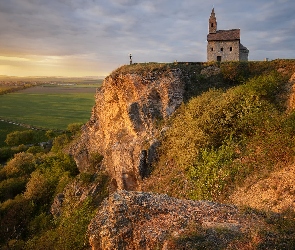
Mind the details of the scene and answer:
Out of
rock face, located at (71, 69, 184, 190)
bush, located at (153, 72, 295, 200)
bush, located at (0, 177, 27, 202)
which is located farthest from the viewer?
bush, located at (0, 177, 27, 202)

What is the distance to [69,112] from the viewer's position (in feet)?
334

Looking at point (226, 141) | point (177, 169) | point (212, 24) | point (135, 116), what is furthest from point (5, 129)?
point (226, 141)

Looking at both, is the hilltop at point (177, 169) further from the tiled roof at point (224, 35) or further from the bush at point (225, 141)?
the tiled roof at point (224, 35)

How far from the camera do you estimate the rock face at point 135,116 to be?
984 inches

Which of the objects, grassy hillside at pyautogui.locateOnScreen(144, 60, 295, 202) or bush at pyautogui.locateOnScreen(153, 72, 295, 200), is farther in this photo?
bush at pyautogui.locateOnScreen(153, 72, 295, 200)

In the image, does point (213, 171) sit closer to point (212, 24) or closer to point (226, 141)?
point (226, 141)

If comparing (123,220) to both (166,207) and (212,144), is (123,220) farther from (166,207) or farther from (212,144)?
(212,144)

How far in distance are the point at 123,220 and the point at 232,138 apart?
11908mm

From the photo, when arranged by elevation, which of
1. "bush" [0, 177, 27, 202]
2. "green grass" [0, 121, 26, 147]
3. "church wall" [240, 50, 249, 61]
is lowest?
"bush" [0, 177, 27, 202]

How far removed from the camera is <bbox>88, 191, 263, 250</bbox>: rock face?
8953 millimetres

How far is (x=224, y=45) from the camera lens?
119 ft

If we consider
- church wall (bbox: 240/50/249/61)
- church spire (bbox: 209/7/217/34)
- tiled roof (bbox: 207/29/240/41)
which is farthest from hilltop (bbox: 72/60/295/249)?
church spire (bbox: 209/7/217/34)

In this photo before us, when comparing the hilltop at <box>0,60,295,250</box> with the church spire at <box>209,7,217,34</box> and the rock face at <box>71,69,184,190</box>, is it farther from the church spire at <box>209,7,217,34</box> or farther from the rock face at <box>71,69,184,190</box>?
the church spire at <box>209,7,217,34</box>

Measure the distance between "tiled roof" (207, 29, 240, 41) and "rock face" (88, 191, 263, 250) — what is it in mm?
29216
